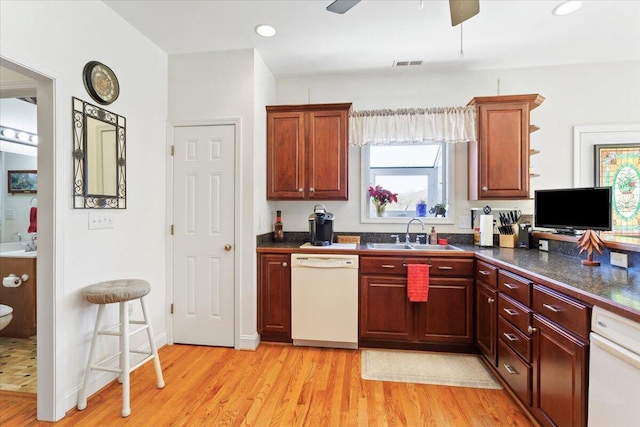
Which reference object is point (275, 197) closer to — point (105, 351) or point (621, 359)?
point (105, 351)

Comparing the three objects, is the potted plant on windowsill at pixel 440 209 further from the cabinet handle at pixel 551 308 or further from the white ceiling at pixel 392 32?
the cabinet handle at pixel 551 308

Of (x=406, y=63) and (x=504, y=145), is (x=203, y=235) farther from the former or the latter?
(x=504, y=145)

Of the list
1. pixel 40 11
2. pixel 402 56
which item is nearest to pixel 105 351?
pixel 40 11

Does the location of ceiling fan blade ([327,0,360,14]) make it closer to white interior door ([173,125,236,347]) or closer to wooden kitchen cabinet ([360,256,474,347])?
white interior door ([173,125,236,347])

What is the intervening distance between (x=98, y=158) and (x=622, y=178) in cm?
451

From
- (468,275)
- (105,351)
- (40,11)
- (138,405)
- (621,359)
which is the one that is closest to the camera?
(621,359)

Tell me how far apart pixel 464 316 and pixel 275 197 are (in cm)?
203

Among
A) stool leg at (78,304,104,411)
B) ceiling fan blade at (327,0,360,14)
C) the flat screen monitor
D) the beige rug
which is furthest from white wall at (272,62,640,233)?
stool leg at (78,304,104,411)

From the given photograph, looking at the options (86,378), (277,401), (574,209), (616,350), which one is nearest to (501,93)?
(574,209)

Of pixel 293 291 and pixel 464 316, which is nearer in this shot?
pixel 464 316

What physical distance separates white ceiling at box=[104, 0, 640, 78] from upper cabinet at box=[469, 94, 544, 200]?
19.2 inches

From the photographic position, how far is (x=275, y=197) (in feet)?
9.80

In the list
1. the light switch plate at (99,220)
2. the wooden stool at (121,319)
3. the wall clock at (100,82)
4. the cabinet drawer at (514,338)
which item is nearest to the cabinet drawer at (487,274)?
the cabinet drawer at (514,338)

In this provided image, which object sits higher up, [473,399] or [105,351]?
[105,351]
